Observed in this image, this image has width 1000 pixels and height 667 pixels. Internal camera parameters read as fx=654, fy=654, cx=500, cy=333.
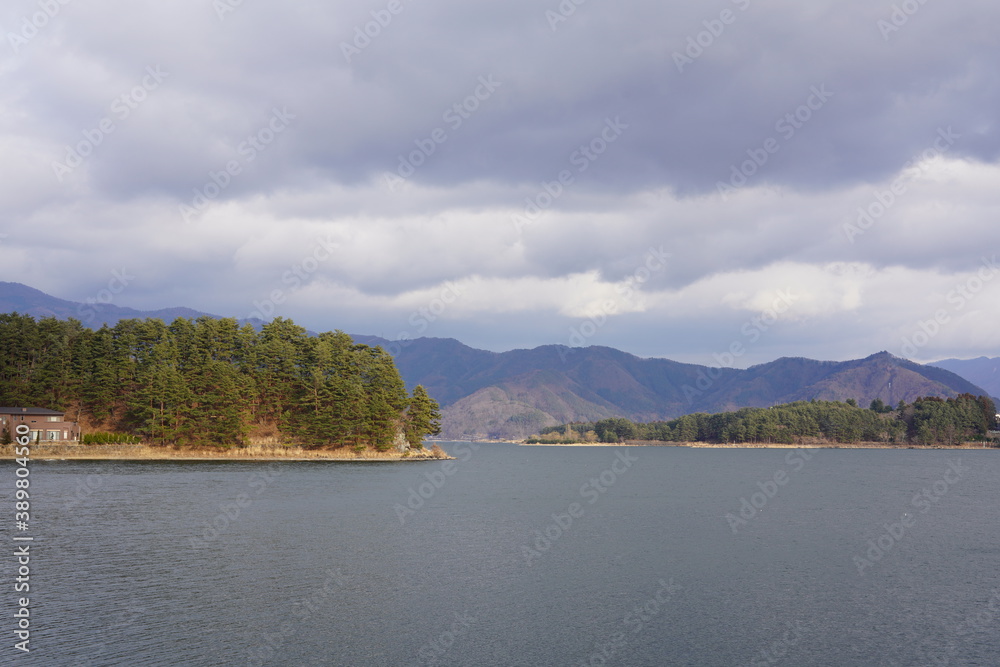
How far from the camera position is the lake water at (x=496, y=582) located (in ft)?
83.4

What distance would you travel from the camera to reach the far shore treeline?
5418 inches

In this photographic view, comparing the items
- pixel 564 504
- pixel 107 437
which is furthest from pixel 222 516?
pixel 107 437

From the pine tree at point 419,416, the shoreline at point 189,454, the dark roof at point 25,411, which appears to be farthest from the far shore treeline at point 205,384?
the dark roof at point 25,411

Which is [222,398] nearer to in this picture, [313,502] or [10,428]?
[10,428]

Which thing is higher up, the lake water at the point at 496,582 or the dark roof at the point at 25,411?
the dark roof at the point at 25,411

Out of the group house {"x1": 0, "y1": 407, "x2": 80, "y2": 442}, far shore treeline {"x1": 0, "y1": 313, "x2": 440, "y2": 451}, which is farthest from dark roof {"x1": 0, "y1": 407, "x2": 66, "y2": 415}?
far shore treeline {"x1": 0, "y1": 313, "x2": 440, "y2": 451}

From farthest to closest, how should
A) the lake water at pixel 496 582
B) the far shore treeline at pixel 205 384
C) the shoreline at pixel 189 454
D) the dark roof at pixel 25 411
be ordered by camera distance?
the far shore treeline at pixel 205 384, the dark roof at pixel 25 411, the shoreline at pixel 189 454, the lake water at pixel 496 582

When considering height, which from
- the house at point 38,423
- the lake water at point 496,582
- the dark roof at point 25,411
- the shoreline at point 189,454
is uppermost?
the dark roof at point 25,411

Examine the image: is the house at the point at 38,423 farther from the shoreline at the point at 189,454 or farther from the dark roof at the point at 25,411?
the shoreline at the point at 189,454

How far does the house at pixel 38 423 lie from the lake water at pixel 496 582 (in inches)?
2437

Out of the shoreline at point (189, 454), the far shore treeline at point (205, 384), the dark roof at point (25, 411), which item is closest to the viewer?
the shoreline at point (189, 454)

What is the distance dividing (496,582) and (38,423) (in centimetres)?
12974

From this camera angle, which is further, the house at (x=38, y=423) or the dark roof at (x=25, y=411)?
the dark roof at (x=25, y=411)

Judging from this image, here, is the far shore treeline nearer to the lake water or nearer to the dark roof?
the dark roof
